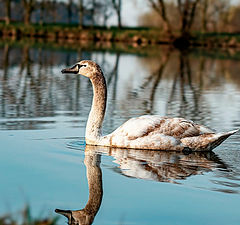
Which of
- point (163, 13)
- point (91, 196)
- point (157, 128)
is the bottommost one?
point (91, 196)

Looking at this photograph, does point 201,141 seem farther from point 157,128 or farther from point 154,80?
point 154,80

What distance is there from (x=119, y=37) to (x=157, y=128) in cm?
4901

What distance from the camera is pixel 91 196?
6.25 meters

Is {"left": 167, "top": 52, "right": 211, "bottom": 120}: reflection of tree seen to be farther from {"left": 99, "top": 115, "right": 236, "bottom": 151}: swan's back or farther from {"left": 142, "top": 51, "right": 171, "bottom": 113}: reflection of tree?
{"left": 99, "top": 115, "right": 236, "bottom": 151}: swan's back

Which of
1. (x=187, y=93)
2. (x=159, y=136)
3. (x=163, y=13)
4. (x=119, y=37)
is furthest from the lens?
(x=119, y=37)

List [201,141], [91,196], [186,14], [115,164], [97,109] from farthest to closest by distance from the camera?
[186,14]
[97,109]
[201,141]
[115,164]
[91,196]

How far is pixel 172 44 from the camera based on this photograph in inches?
2100

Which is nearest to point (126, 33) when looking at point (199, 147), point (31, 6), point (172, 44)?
point (172, 44)

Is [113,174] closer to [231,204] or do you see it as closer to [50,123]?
[231,204]

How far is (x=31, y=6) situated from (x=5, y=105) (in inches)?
2190

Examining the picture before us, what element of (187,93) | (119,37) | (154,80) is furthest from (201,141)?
(119,37)

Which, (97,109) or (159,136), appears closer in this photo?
(159,136)

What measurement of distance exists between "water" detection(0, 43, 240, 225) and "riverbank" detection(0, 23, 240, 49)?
121 feet

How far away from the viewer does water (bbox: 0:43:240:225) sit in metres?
5.84
